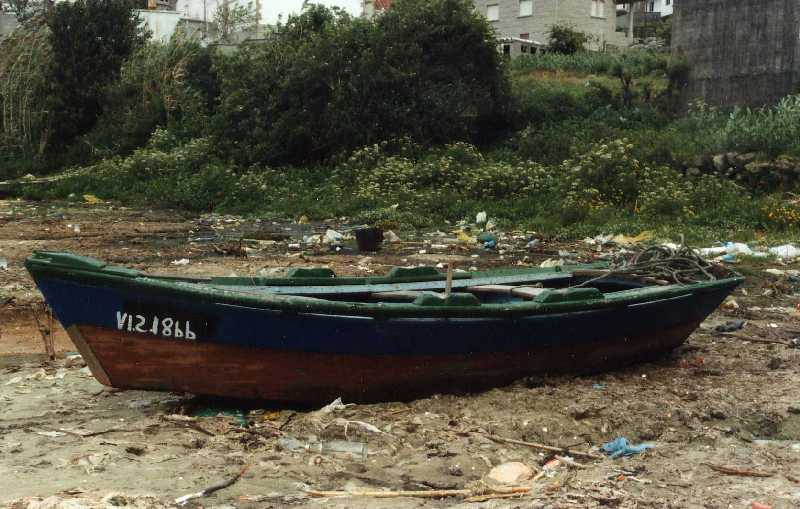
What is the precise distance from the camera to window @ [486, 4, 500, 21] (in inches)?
1420

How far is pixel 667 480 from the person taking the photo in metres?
4.23

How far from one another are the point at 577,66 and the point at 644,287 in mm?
19182

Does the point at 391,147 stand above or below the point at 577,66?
below

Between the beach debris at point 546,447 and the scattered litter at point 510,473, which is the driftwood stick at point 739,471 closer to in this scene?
the beach debris at point 546,447

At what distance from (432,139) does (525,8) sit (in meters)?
18.2

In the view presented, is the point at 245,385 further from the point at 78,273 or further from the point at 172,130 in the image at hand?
the point at 172,130

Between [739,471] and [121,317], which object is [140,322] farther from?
[739,471]

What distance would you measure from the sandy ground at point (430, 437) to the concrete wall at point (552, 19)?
28.5 m

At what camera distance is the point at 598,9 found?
35.3 metres

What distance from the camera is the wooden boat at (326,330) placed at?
4648 millimetres

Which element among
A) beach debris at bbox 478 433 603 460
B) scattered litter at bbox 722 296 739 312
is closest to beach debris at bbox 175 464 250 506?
beach debris at bbox 478 433 603 460

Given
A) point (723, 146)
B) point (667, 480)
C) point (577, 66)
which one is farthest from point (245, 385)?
point (577, 66)

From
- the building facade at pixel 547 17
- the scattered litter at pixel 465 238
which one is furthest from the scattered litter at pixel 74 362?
the building facade at pixel 547 17

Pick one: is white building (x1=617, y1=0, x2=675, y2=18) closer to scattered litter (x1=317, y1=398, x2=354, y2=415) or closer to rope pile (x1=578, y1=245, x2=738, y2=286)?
rope pile (x1=578, y1=245, x2=738, y2=286)
